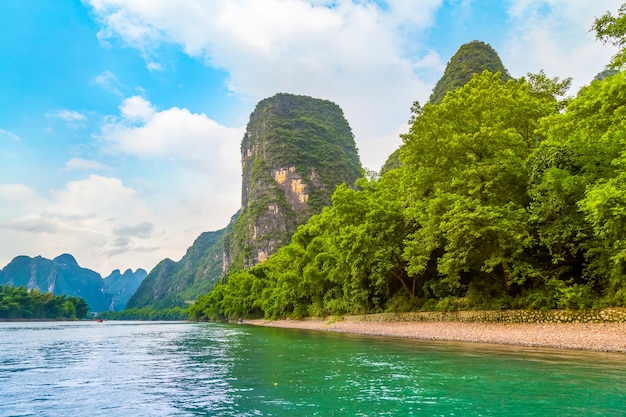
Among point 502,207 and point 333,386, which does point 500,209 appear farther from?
point 333,386

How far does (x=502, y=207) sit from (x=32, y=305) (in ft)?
536

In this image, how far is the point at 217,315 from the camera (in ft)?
413

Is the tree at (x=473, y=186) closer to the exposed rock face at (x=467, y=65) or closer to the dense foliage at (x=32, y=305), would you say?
the exposed rock face at (x=467, y=65)

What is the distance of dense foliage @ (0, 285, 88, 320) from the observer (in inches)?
5256

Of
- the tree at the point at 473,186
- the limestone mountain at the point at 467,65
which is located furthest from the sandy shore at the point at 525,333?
the limestone mountain at the point at 467,65

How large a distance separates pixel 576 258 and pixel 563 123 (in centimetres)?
845

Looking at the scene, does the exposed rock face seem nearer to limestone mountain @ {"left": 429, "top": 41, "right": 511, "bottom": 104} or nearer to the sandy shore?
limestone mountain @ {"left": 429, "top": 41, "right": 511, "bottom": 104}

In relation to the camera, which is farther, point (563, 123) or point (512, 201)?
point (512, 201)

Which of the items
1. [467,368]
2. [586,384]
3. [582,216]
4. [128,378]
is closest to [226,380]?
[128,378]

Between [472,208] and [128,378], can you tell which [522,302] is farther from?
[128,378]

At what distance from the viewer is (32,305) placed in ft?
465

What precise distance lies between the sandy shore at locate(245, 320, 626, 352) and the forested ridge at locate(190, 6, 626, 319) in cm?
172

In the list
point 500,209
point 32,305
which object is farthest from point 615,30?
point 32,305

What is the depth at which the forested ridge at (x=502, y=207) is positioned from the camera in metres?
20.9
